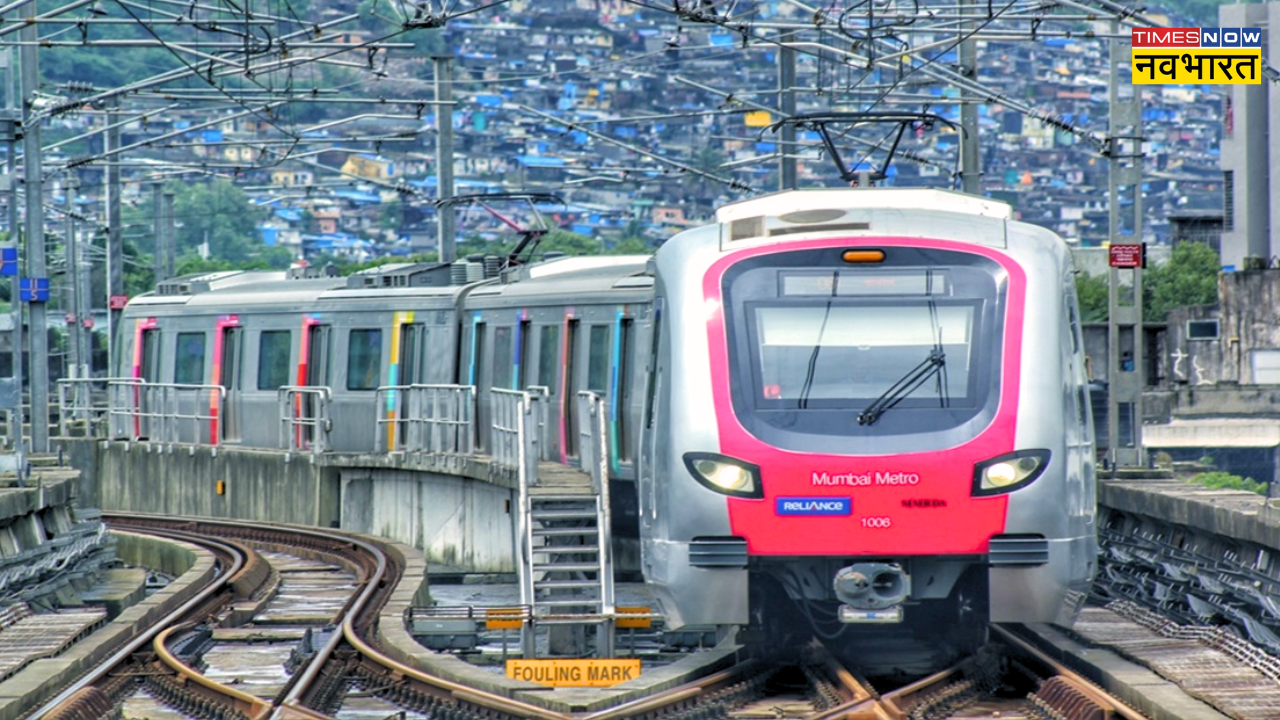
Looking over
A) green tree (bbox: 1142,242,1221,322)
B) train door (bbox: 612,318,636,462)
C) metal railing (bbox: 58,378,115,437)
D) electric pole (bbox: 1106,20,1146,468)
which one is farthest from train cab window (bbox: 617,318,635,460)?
green tree (bbox: 1142,242,1221,322)

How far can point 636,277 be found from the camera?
2073 centimetres

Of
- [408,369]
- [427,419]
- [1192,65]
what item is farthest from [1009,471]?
[408,369]

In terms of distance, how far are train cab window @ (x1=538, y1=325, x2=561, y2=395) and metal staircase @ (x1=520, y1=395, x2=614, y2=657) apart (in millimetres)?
4833

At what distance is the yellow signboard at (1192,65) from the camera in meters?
22.6

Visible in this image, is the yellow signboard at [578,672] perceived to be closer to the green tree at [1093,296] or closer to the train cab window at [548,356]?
the train cab window at [548,356]

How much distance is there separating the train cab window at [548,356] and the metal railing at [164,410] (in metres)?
9.82

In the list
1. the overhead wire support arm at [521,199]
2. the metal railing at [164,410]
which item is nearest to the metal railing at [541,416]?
the overhead wire support arm at [521,199]

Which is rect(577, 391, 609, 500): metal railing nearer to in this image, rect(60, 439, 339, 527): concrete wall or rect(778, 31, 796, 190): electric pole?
rect(778, 31, 796, 190): electric pole

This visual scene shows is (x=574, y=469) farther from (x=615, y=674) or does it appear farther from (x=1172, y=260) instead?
(x=1172, y=260)

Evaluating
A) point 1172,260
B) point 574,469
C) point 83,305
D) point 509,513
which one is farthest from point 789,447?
point 1172,260

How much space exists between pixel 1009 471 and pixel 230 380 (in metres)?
21.2

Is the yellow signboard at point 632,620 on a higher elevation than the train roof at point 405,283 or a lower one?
lower

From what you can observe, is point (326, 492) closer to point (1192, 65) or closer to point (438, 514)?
point (438, 514)

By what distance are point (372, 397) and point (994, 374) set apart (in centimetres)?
1729
